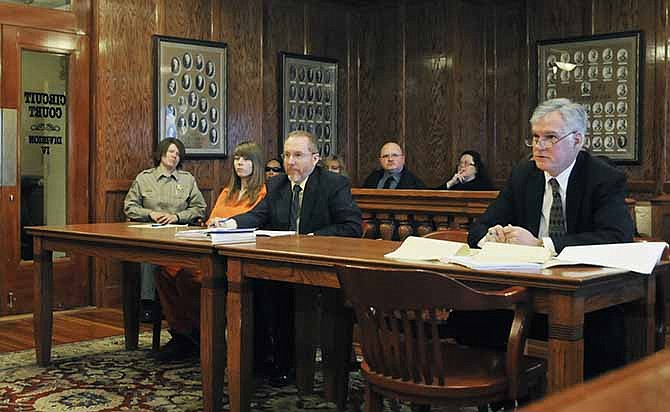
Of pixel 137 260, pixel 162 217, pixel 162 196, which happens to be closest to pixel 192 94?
pixel 162 196

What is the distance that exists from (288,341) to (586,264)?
74.7 inches

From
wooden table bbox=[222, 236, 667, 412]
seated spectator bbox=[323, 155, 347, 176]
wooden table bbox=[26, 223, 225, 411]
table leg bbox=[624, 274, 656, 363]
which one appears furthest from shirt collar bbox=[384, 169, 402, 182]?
table leg bbox=[624, 274, 656, 363]

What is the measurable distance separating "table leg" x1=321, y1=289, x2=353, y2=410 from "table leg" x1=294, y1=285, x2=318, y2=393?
0.21 m

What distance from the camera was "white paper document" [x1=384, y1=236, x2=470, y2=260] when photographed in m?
2.94

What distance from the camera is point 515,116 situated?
312 inches

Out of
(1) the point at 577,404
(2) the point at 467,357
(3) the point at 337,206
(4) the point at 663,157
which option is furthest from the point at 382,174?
(1) the point at 577,404

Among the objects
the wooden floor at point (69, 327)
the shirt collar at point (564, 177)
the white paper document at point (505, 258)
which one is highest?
the shirt collar at point (564, 177)

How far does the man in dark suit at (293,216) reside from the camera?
13.4 ft

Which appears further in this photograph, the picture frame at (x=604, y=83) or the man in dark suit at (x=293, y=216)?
the picture frame at (x=604, y=83)

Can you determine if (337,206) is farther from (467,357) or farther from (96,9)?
(96,9)

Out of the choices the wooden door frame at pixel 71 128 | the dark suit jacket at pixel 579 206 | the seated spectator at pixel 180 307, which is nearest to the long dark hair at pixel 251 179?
the seated spectator at pixel 180 307

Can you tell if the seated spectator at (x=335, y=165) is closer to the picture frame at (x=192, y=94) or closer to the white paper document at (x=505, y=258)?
the picture frame at (x=192, y=94)

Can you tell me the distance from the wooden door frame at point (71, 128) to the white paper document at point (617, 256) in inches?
180

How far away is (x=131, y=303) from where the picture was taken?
5.03 m
